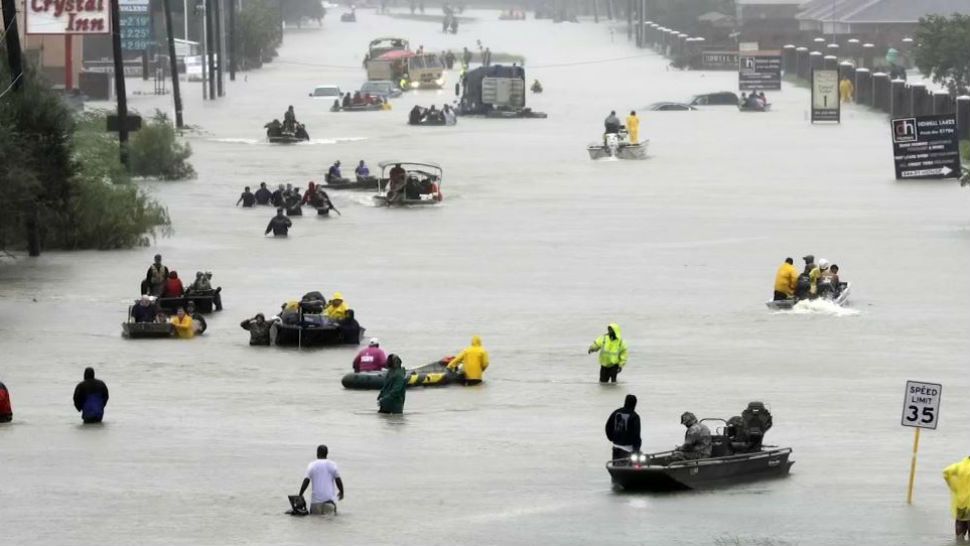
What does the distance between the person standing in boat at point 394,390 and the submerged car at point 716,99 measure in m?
86.6

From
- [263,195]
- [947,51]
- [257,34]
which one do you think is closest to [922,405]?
[263,195]

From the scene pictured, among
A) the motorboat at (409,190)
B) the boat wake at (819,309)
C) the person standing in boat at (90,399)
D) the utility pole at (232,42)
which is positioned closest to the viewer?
the person standing in boat at (90,399)

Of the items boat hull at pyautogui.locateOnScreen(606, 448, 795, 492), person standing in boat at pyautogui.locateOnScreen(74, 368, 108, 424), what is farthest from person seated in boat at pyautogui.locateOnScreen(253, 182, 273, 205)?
boat hull at pyautogui.locateOnScreen(606, 448, 795, 492)

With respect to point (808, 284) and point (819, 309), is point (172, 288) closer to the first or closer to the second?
point (808, 284)

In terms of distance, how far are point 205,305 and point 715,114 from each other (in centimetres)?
6983

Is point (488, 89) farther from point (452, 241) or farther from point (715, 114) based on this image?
point (452, 241)

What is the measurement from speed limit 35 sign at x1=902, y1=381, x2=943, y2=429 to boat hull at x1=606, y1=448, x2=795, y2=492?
220 cm

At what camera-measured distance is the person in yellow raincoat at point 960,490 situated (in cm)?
2520

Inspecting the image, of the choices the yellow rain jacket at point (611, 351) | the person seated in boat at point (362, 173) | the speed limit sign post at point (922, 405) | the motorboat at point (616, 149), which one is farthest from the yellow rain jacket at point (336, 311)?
the motorboat at point (616, 149)

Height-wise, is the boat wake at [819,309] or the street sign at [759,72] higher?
the street sign at [759,72]

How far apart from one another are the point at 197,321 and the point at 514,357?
6150 mm

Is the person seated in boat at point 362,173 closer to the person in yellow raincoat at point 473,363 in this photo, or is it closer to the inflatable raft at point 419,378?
the inflatable raft at point 419,378

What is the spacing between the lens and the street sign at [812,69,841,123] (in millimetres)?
104250

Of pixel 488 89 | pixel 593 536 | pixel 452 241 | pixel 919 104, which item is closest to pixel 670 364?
pixel 593 536
